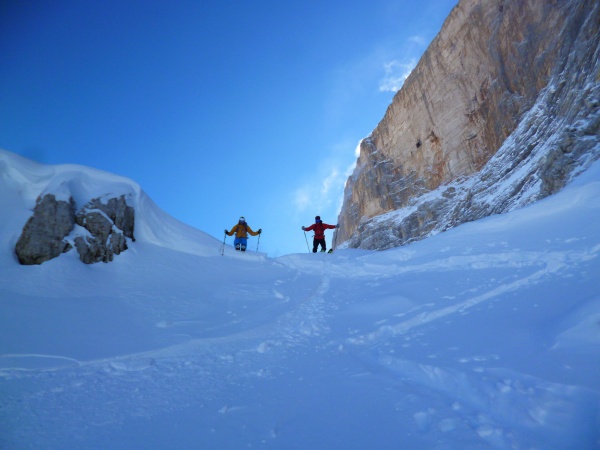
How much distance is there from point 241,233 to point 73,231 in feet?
20.3

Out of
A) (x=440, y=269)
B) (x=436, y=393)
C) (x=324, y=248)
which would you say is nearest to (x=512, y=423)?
(x=436, y=393)

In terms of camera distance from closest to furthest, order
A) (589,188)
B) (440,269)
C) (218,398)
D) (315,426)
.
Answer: (315,426) → (218,398) → (440,269) → (589,188)

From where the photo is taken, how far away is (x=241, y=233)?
12.9 m

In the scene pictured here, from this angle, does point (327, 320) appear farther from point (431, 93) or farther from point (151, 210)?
point (431, 93)

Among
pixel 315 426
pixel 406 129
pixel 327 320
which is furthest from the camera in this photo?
pixel 406 129

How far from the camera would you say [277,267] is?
9.52 m

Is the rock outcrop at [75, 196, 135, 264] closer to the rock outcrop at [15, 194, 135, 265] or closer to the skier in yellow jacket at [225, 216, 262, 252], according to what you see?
the rock outcrop at [15, 194, 135, 265]

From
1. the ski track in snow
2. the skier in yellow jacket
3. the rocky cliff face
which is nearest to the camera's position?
the ski track in snow

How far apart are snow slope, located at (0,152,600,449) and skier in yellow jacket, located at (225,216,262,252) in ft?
16.8

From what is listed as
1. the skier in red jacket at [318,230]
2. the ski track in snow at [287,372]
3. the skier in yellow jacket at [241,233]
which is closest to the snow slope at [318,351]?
the ski track in snow at [287,372]

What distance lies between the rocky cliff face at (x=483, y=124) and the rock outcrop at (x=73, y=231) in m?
16.6

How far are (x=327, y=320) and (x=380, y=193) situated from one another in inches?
1741

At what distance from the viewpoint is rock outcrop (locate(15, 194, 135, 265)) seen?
22.0 feet

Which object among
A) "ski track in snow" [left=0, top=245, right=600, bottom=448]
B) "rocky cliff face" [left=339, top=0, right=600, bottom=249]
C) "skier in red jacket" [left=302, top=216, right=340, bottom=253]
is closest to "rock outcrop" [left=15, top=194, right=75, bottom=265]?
"ski track in snow" [left=0, top=245, right=600, bottom=448]
